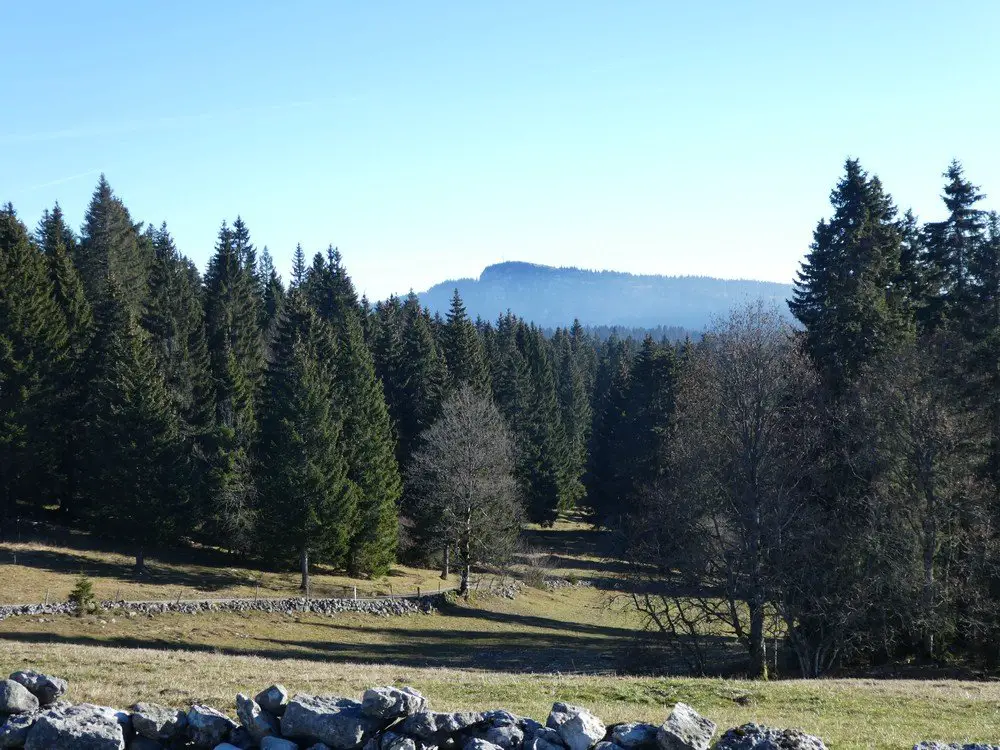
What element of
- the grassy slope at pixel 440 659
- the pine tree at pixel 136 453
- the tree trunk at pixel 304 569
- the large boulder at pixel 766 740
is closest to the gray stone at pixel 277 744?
the grassy slope at pixel 440 659

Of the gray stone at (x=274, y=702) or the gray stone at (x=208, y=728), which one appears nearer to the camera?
the gray stone at (x=208, y=728)

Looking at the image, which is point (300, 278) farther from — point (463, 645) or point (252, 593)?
point (463, 645)

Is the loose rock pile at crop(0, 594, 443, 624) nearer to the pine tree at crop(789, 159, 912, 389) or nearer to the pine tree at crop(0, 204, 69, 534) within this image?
the pine tree at crop(0, 204, 69, 534)

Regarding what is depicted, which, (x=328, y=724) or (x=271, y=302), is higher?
(x=271, y=302)

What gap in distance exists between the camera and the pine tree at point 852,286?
107ft

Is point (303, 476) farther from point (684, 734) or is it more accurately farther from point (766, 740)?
point (766, 740)

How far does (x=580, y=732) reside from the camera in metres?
8.76

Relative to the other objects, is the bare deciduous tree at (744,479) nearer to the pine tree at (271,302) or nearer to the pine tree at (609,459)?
the pine tree at (609,459)

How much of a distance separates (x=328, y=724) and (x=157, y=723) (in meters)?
2.07

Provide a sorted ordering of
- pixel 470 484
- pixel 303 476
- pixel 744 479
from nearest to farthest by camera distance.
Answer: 1. pixel 744 479
2. pixel 303 476
3. pixel 470 484

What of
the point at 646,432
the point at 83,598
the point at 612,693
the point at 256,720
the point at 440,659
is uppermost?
Result: the point at 646,432

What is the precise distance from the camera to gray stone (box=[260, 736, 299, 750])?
29.4ft

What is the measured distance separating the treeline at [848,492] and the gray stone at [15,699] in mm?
21323

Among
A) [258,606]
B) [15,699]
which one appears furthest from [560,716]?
[258,606]
